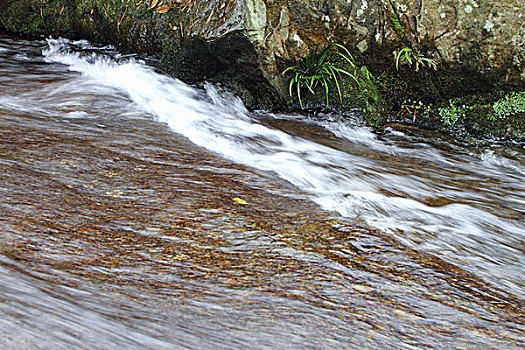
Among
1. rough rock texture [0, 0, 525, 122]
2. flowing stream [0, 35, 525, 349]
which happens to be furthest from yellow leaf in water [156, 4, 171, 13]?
flowing stream [0, 35, 525, 349]

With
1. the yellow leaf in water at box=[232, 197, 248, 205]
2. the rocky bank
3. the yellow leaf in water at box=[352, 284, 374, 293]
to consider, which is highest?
the rocky bank

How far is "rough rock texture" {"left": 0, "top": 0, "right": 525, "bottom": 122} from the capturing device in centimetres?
493

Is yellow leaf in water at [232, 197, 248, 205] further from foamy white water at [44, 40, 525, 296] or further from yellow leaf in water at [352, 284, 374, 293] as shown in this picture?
A: yellow leaf in water at [352, 284, 374, 293]

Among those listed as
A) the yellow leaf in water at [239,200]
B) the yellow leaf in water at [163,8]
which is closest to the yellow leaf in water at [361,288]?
the yellow leaf in water at [239,200]

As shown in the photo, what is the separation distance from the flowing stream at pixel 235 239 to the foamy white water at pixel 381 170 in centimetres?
2

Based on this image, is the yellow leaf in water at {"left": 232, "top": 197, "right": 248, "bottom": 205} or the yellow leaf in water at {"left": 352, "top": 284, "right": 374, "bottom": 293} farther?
the yellow leaf in water at {"left": 232, "top": 197, "right": 248, "bottom": 205}

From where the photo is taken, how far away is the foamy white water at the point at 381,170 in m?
2.72

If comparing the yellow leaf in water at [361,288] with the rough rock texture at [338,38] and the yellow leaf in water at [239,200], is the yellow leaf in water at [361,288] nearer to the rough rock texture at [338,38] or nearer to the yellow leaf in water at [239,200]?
the yellow leaf in water at [239,200]

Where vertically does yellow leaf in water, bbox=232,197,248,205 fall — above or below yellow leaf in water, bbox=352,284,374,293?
above

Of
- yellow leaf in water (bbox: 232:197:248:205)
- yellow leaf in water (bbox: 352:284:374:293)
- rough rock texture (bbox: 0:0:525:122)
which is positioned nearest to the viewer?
yellow leaf in water (bbox: 352:284:374:293)

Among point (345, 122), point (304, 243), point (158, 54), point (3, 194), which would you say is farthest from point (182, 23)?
point (304, 243)

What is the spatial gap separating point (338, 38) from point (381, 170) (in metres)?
2.08

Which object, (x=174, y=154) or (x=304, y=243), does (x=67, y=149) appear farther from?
(x=304, y=243)

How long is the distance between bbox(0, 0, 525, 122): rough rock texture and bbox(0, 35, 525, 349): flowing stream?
114 cm
